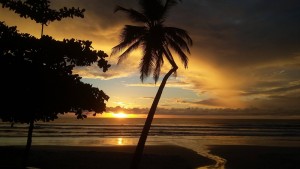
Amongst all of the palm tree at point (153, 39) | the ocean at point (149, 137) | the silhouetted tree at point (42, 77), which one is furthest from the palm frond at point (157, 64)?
the ocean at point (149, 137)

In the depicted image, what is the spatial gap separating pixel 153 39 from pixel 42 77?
8.05 m

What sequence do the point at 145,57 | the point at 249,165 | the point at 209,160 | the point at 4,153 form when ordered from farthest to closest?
the point at 209,160 → the point at 249,165 → the point at 4,153 → the point at 145,57

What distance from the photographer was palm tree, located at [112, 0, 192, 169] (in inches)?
Result: 722

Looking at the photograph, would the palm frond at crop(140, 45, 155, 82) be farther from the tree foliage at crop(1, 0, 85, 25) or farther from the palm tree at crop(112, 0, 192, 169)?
the tree foliage at crop(1, 0, 85, 25)

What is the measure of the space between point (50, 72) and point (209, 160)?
18475mm

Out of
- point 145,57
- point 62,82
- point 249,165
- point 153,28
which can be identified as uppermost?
point 153,28

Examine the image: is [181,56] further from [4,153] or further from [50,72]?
[4,153]

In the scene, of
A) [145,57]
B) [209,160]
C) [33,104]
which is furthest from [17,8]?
[209,160]

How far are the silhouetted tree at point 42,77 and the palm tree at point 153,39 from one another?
224 inches

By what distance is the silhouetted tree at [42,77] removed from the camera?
11375mm

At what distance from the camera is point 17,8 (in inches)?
521

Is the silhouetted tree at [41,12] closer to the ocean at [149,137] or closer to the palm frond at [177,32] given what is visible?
the palm frond at [177,32]

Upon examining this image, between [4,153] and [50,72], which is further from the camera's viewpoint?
[4,153]

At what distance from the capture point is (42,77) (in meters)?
11.6
